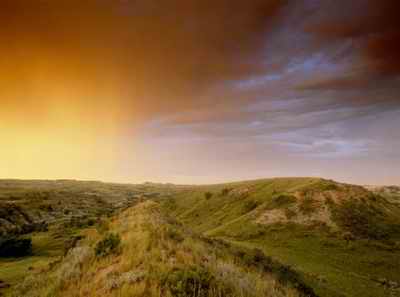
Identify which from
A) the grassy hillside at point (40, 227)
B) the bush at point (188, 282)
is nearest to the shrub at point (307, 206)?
the grassy hillside at point (40, 227)

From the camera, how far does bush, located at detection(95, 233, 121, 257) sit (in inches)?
401

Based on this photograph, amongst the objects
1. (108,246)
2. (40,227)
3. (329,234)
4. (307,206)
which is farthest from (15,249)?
(307,206)

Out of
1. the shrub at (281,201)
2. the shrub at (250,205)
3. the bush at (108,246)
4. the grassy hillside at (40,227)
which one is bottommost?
the grassy hillside at (40,227)

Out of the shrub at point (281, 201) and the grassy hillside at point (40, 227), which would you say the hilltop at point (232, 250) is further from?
the grassy hillside at point (40, 227)

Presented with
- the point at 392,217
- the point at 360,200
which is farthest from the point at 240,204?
the point at 392,217

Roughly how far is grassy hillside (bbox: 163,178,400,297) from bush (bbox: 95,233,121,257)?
1648cm

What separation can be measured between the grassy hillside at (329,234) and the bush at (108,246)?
54.1 feet

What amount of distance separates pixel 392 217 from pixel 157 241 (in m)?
47.2

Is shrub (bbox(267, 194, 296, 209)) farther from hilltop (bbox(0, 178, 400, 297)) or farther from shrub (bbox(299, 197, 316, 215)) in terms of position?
shrub (bbox(299, 197, 316, 215))

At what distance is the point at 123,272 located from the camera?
7.48 m

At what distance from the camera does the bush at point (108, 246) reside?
1020 centimetres

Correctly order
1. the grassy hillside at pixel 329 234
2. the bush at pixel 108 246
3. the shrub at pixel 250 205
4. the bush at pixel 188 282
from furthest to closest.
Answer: the shrub at pixel 250 205 < the grassy hillside at pixel 329 234 < the bush at pixel 108 246 < the bush at pixel 188 282

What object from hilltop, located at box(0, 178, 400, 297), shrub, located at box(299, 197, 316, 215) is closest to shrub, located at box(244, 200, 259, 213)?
hilltop, located at box(0, 178, 400, 297)

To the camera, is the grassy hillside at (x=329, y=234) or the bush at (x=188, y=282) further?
the grassy hillside at (x=329, y=234)
